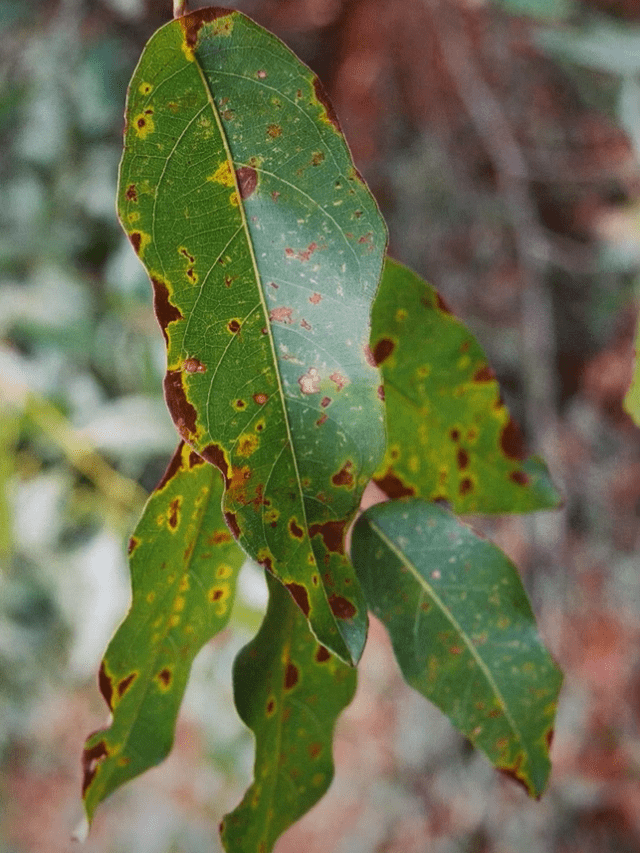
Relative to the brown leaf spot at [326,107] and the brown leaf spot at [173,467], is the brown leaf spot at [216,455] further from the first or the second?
the brown leaf spot at [326,107]

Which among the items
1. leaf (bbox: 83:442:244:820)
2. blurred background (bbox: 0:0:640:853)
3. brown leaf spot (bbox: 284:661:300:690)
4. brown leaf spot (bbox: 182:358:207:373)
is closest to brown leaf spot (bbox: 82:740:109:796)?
leaf (bbox: 83:442:244:820)

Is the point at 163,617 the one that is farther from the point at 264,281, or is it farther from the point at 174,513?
the point at 264,281

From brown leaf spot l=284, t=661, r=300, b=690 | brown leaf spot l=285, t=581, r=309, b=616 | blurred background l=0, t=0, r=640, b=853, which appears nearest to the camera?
brown leaf spot l=285, t=581, r=309, b=616

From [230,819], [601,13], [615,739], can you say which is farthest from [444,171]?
[230,819]

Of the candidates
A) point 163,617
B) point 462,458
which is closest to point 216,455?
point 163,617

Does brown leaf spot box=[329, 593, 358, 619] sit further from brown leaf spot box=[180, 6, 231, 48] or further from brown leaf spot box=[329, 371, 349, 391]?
brown leaf spot box=[180, 6, 231, 48]

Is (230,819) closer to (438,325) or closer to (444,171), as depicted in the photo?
(438,325)

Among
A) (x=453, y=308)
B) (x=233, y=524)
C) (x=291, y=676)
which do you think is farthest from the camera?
(x=453, y=308)
